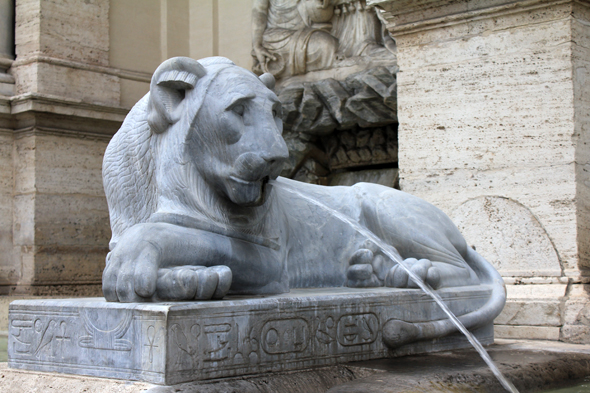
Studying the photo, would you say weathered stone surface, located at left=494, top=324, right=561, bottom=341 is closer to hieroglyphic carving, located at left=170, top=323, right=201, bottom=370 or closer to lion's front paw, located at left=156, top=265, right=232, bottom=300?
lion's front paw, located at left=156, top=265, right=232, bottom=300

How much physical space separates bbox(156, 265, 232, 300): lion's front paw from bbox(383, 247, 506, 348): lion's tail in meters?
0.92

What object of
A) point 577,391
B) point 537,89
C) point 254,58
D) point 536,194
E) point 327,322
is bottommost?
point 577,391

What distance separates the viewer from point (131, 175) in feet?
10.4

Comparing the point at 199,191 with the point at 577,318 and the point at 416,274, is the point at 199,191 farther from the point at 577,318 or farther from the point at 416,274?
the point at 577,318

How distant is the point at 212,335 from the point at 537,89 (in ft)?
11.5

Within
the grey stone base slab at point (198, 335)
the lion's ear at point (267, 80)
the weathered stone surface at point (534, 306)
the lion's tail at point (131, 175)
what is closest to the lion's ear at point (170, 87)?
the lion's tail at point (131, 175)

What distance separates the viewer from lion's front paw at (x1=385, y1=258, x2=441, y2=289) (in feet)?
11.6

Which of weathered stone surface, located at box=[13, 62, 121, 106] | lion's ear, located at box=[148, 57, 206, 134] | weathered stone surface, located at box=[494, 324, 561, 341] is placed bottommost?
weathered stone surface, located at box=[494, 324, 561, 341]

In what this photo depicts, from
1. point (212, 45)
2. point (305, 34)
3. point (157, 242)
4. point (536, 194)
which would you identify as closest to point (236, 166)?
point (157, 242)

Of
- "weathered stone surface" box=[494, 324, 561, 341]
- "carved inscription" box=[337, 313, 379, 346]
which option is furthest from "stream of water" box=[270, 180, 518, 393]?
"weathered stone surface" box=[494, 324, 561, 341]

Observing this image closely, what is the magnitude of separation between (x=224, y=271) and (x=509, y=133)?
3190mm

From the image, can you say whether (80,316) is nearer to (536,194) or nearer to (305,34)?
(536,194)

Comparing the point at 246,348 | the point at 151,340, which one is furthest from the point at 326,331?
the point at 151,340

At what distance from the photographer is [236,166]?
2865 millimetres
